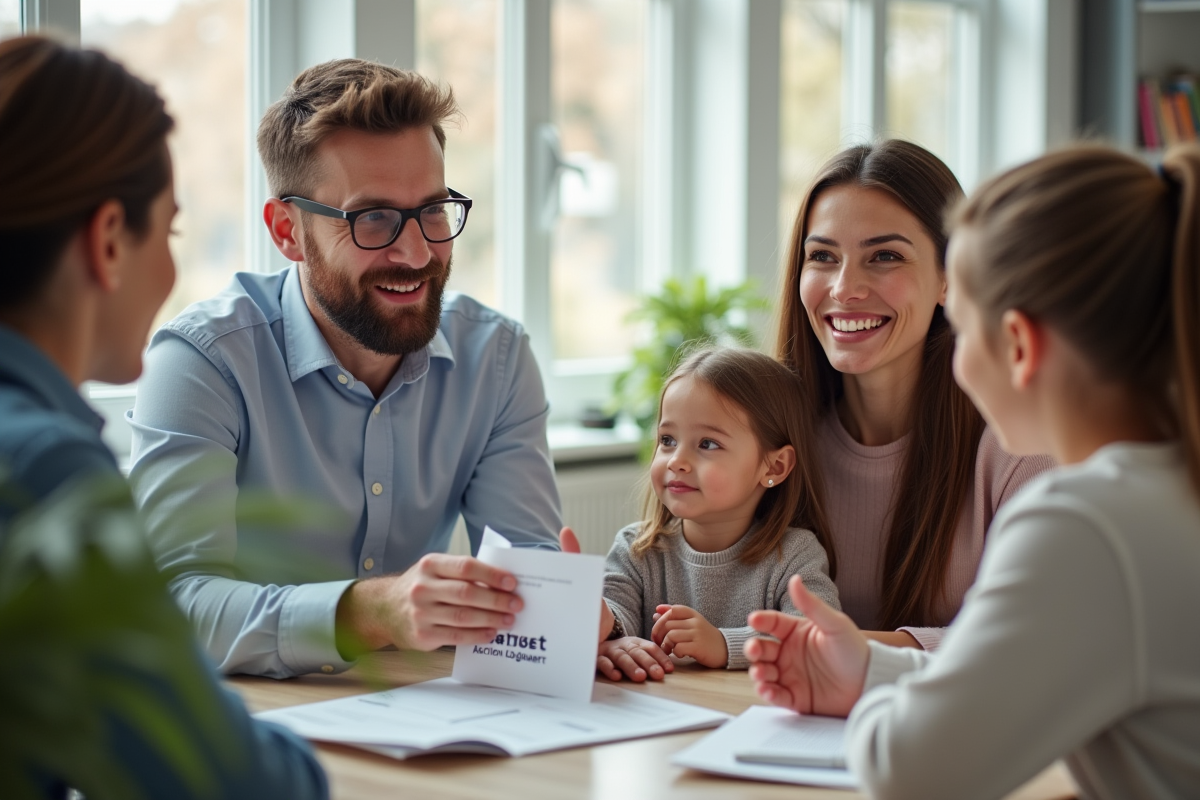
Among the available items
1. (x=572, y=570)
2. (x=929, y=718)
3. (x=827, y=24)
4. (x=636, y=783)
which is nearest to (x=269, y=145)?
(x=572, y=570)

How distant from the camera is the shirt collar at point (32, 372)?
104 centimetres

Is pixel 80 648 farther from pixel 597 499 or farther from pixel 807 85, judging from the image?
pixel 807 85

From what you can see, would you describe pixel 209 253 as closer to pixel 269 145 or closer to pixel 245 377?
pixel 269 145

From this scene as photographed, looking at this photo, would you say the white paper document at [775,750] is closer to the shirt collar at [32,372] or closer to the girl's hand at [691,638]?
the girl's hand at [691,638]

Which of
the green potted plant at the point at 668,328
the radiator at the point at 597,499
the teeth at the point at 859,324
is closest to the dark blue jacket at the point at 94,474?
the teeth at the point at 859,324

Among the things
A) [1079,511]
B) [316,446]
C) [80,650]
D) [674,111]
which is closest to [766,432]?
[316,446]

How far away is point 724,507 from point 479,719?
0.70 m

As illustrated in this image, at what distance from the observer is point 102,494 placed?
67 cm

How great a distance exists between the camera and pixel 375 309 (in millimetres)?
2119

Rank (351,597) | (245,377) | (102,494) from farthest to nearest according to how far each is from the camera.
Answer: (245,377), (351,597), (102,494)

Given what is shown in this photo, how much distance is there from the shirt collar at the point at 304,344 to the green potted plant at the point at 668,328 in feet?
5.58

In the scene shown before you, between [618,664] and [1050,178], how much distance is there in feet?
2.83

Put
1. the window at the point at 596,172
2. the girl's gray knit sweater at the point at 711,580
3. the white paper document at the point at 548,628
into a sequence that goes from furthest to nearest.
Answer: the window at the point at 596,172
the girl's gray knit sweater at the point at 711,580
the white paper document at the point at 548,628

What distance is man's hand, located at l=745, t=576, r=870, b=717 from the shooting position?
56.9 inches
